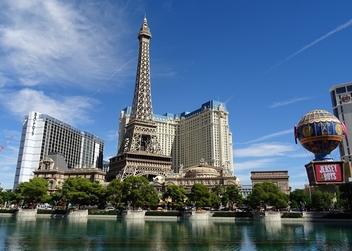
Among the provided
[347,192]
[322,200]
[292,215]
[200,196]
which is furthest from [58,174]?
[347,192]

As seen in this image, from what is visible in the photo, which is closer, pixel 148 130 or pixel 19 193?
pixel 19 193

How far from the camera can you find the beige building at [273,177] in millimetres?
137500

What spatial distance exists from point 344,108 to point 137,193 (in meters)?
156

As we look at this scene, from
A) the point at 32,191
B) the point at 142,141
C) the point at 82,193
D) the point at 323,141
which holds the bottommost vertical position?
the point at 82,193

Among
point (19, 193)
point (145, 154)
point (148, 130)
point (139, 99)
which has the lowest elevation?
point (19, 193)

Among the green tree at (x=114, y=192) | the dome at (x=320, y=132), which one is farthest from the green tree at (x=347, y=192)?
the green tree at (x=114, y=192)

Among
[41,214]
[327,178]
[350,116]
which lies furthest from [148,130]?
[350,116]

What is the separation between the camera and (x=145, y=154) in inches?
5089

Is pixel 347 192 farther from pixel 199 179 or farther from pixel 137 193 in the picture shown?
pixel 199 179

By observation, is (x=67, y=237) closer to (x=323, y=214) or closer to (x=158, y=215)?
(x=158, y=215)

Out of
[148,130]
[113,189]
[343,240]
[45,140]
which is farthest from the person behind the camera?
[45,140]

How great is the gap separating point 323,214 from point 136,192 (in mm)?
47312

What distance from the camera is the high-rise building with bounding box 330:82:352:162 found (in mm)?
182900

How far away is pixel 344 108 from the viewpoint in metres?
187
